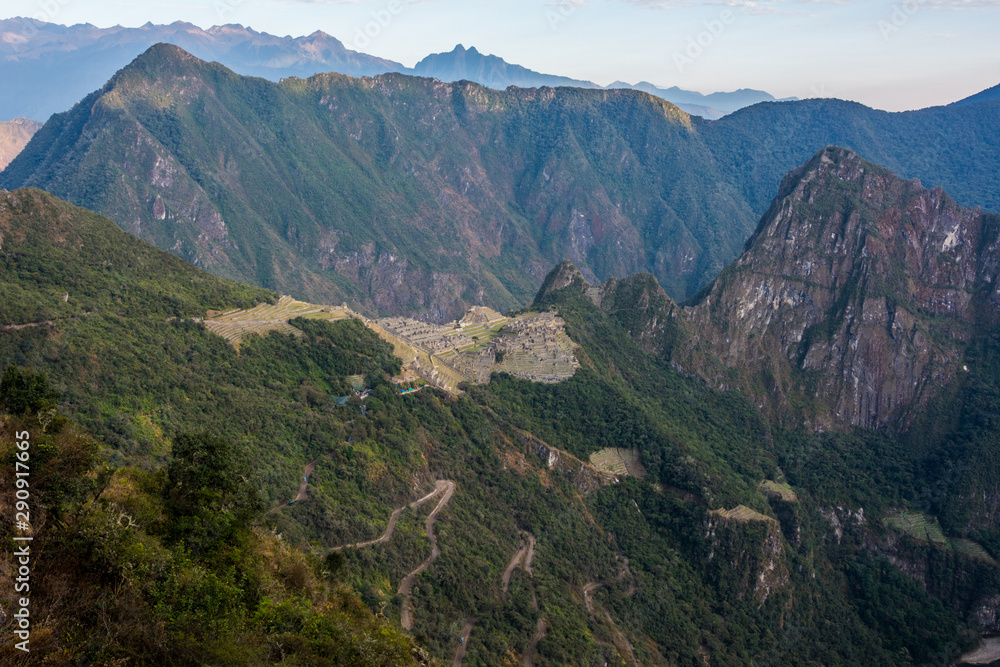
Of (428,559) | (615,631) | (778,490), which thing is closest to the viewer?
(428,559)

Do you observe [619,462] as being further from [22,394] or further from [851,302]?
[22,394]

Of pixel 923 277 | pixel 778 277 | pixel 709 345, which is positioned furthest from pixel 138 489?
pixel 923 277

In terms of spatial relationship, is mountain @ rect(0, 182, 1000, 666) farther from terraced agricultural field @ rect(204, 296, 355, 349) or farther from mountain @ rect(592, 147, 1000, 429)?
mountain @ rect(592, 147, 1000, 429)

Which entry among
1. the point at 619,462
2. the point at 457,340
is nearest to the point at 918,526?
the point at 619,462

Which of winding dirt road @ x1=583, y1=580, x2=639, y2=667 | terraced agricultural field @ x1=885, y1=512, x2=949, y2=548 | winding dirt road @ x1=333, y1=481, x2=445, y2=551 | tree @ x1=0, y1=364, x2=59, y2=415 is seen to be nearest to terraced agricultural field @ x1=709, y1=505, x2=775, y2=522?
winding dirt road @ x1=583, y1=580, x2=639, y2=667

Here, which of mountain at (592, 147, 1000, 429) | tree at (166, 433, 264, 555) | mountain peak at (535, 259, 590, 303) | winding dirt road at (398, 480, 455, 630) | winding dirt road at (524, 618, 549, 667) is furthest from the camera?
mountain peak at (535, 259, 590, 303)

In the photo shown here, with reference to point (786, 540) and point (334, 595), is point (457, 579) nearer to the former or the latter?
point (334, 595)

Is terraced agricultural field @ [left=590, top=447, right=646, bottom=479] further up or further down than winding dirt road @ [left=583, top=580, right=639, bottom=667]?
further up

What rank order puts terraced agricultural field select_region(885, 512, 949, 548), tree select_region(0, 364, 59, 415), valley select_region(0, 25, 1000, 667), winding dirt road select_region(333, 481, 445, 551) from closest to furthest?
valley select_region(0, 25, 1000, 667)
tree select_region(0, 364, 59, 415)
winding dirt road select_region(333, 481, 445, 551)
terraced agricultural field select_region(885, 512, 949, 548)

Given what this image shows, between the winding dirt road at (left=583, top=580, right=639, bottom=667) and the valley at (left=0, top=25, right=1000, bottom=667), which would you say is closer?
the valley at (left=0, top=25, right=1000, bottom=667)
